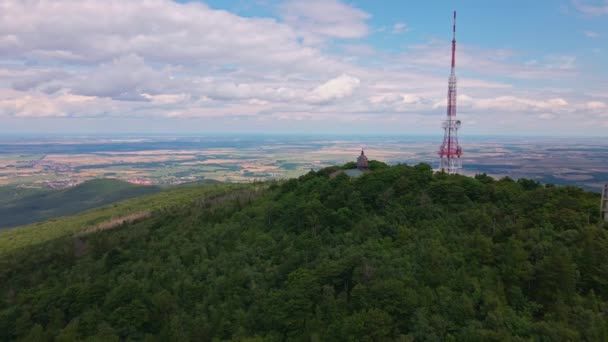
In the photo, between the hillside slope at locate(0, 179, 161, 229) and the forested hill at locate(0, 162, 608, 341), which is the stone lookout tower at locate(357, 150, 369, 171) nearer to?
the forested hill at locate(0, 162, 608, 341)

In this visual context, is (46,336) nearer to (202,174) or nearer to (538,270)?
(538,270)

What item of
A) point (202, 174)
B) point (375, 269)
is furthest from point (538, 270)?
point (202, 174)

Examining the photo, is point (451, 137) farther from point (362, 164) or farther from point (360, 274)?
point (360, 274)

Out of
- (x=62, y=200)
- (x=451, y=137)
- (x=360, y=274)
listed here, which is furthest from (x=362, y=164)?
(x=62, y=200)

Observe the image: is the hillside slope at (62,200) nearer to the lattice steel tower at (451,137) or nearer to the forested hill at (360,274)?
the forested hill at (360,274)

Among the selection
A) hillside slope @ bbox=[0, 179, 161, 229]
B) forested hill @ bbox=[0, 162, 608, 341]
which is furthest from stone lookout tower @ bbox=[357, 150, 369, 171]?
hillside slope @ bbox=[0, 179, 161, 229]

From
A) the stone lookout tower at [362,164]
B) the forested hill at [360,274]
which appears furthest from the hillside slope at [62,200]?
the stone lookout tower at [362,164]
